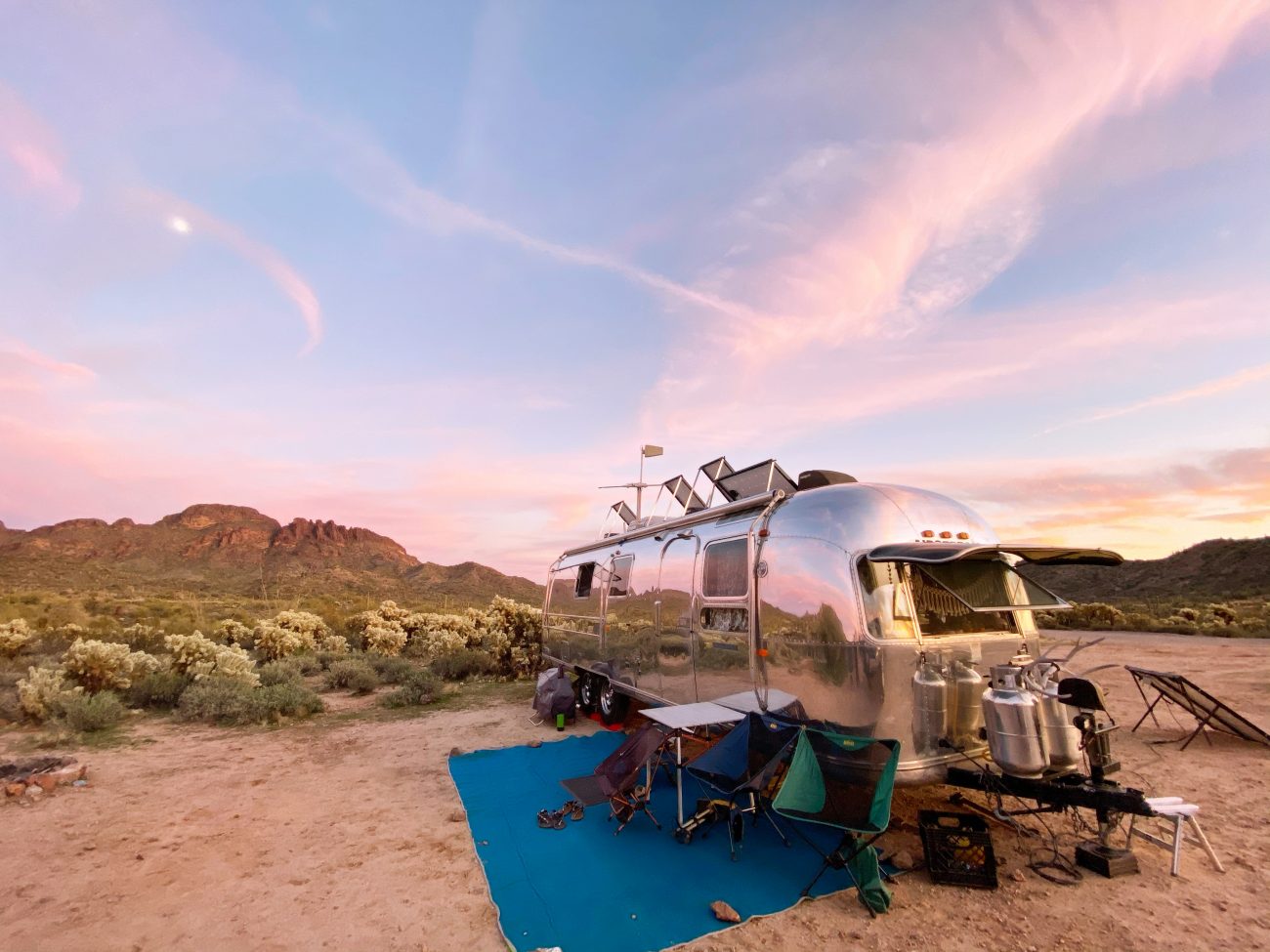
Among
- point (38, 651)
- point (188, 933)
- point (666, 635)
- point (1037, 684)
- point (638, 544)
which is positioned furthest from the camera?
point (38, 651)

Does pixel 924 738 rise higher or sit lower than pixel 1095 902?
higher

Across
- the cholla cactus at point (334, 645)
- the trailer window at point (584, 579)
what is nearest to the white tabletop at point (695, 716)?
the trailer window at point (584, 579)

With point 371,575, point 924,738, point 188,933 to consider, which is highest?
point 371,575

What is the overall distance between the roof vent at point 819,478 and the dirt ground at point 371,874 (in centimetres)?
334

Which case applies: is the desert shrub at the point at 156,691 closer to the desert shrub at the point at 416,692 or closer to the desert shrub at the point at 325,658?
the desert shrub at the point at 416,692

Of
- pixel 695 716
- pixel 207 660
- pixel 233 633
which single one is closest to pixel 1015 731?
pixel 695 716

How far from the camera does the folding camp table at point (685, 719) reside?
559 cm

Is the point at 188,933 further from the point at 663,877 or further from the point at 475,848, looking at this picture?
the point at 663,877

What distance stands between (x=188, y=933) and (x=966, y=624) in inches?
259

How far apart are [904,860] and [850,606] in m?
2.14

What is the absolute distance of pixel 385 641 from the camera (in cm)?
Answer: 1770

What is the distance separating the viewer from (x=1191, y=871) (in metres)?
4.81

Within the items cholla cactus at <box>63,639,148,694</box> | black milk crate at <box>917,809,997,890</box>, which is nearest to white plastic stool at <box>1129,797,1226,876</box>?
black milk crate at <box>917,809,997,890</box>

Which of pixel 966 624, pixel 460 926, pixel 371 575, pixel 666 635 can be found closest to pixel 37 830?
pixel 460 926
